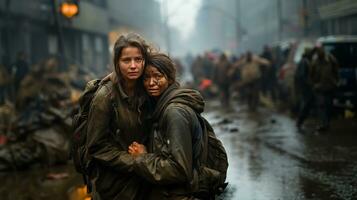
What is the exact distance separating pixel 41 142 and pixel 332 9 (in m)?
29.4

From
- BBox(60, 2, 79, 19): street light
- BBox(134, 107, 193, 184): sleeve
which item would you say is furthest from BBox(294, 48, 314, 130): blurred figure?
BBox(134, 107, 193, 184): sleeve

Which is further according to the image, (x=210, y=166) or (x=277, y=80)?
(x=277, y=80)

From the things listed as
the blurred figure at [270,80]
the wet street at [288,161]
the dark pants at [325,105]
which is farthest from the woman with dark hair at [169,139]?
the blurred figure at [270,80]

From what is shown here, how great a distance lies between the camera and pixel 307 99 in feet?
40.3

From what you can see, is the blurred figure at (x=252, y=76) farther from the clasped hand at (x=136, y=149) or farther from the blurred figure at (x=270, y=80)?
the clasped hand at (x=136, y=149)

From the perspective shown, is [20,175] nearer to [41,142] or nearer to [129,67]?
[41,142]

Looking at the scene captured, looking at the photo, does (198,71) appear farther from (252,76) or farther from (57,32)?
(57,32)

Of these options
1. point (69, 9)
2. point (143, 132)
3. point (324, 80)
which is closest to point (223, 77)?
point (69, 9)

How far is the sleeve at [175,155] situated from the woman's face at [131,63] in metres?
0.38

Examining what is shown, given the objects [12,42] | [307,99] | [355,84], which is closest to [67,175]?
[307,99]

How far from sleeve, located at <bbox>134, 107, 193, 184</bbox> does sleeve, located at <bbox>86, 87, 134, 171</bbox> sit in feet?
0.84

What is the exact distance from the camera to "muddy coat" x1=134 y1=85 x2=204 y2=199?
9.89ft

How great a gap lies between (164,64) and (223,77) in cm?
1655

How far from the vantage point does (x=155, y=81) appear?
11.0 feet
